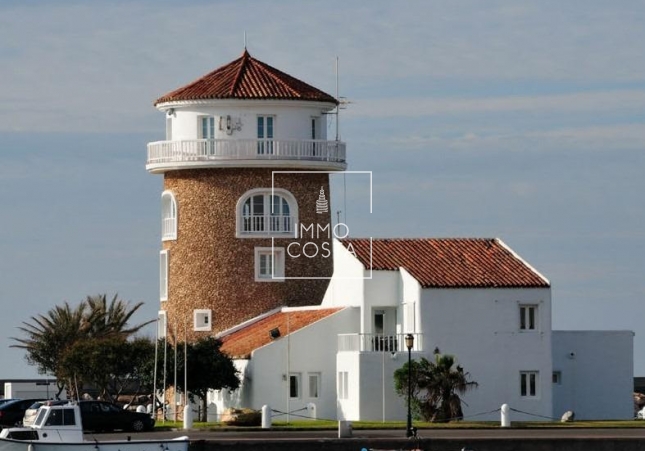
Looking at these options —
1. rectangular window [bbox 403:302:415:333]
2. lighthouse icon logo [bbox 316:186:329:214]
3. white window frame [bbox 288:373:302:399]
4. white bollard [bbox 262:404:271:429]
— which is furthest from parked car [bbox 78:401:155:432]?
lighthouse icon logo [bbox 316:186:329:214]

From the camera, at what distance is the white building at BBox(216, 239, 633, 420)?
7275 centimetres

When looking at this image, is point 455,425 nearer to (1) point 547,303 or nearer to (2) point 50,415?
(1) point 547,303

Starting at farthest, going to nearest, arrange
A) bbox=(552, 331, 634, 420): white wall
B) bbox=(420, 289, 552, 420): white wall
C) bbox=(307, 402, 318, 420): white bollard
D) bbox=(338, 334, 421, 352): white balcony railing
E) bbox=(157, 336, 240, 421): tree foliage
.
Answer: bbox=(552, 331, 634, 420): white wall < bbox=(157, 336, 240, 421): tree foliage < bbox=(307, 402, 318, 420): white bollard < bbox=(338, 334, 421, 352): white balcony railing < bbox=(420, 289, 552, 420): white wall

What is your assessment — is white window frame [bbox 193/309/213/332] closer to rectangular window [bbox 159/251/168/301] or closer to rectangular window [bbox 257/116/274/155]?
rectangular window [bbox 159/251/168/301]

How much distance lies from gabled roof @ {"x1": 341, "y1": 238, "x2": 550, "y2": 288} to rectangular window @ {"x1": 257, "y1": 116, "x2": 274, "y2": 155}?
5753mm

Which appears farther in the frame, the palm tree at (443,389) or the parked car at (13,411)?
the parked car at (13,411)

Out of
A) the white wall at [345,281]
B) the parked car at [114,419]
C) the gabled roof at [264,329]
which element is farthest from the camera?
the gabled roof at [264,329]

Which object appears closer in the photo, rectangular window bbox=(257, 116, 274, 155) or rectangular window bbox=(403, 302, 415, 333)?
rectangular window bbox=(403, 302, 415, 333)

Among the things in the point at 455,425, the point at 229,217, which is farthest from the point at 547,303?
the point at 229,217

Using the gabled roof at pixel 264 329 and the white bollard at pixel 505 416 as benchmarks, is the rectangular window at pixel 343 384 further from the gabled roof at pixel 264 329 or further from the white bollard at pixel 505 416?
the white bollard at pixel 505 416

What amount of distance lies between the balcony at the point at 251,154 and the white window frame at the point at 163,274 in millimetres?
3752

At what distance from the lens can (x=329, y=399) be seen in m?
75.7

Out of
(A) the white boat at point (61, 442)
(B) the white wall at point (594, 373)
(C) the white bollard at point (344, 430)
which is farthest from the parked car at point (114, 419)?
(B) the white wall at point (594, 373)

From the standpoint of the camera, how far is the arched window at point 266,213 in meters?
81.4
